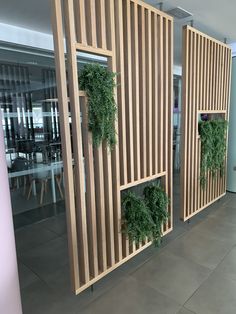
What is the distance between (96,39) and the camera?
7.31 feet

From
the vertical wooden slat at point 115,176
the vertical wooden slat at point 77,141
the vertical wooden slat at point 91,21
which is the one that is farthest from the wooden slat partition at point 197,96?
the vertical wooden slat at point 77,141

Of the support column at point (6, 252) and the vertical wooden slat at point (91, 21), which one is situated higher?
the vertical wooden slat at point (91, 21)

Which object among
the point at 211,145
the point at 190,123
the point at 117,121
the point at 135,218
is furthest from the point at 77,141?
the point at 211,145

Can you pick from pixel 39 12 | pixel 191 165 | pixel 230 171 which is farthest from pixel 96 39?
pixel 230 171

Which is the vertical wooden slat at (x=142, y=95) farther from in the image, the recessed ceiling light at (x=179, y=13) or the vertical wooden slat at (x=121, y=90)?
the recessed ceiling light at (x=179, y=13)

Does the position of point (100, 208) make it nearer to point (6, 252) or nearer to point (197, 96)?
point (6, 252)

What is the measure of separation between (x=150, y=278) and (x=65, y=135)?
1.74m

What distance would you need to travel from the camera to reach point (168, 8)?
299 cm

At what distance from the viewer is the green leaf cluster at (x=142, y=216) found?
104 inches

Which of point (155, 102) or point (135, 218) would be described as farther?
point (155, 102)

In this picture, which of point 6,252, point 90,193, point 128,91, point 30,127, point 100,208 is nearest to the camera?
point 6,252

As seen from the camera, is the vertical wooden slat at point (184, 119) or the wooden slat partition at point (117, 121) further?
the vertical wooden slat at point (184, 119)

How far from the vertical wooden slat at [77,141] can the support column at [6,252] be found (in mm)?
674

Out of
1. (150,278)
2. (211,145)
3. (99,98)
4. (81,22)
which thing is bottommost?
(150,278)
